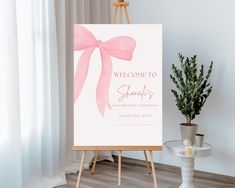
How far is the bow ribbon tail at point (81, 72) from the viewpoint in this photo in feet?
8.93

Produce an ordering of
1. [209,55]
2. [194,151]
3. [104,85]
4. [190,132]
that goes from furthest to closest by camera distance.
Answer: [209,55]
[190,132]
[194,151]
[104,85]

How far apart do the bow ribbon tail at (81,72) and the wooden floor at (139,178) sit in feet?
3.06

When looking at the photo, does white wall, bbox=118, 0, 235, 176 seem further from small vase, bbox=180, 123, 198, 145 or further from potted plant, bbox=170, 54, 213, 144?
small vase, bbox=180, 123, 198, 145

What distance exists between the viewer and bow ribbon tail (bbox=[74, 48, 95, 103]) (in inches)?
107

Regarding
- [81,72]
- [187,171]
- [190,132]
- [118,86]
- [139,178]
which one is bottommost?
[139,178]

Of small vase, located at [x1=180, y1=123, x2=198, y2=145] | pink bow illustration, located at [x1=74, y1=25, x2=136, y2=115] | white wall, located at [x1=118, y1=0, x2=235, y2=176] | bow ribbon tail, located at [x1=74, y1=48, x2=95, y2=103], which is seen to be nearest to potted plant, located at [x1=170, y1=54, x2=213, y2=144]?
small vase, located at [x1=180, y1=123, x2=198, y2=145]

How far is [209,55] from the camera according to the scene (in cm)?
334

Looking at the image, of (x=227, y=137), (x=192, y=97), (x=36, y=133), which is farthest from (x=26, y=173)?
(x=227, y=137)

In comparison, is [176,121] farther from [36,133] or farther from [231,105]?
[36,133]

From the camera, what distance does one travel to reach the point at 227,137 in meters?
3.30

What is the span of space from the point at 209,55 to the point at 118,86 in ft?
3.63

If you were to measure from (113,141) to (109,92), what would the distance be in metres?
0.38

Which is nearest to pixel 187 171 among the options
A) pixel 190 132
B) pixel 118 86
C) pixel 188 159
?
pixel 188 159

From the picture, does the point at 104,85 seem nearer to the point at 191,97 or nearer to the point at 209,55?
the point at 191,97
